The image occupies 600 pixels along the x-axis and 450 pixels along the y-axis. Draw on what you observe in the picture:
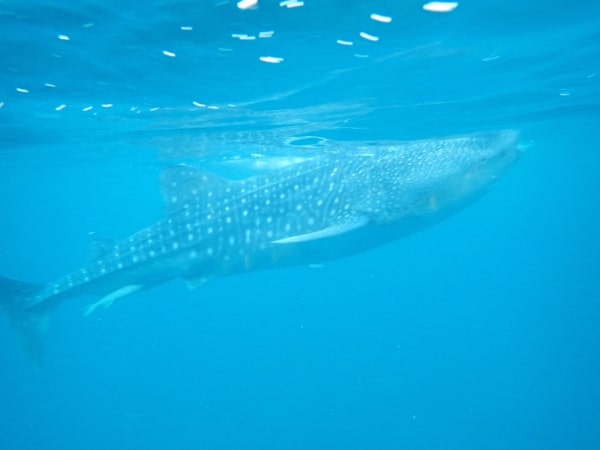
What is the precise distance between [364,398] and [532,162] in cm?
2689

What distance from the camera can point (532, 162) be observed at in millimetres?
43406

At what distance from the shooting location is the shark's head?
881 cm

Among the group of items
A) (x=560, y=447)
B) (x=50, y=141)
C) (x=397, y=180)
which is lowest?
(x=560, y=447)

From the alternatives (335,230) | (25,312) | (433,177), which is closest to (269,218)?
(335,230)

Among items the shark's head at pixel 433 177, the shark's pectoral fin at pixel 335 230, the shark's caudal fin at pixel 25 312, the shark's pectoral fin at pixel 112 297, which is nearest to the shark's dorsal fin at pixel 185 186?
the shark's pectoral fin at pixel 112 297

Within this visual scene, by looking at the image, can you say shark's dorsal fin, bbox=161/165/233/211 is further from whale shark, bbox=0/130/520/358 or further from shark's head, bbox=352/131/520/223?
shark's head, bbox=352/131/520/223

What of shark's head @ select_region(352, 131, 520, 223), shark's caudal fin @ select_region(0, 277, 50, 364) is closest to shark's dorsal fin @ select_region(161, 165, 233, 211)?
shark's caudal fin @ select_region(0, 277, 50, 364)

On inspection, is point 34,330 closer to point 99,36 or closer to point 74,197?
point 99,36

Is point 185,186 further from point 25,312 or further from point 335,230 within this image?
point 25,312

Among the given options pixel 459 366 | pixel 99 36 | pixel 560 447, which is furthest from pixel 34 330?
pixel 459 366

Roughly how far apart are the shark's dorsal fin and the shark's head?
315cm

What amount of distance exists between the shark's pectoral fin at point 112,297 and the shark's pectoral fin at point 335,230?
3001mm

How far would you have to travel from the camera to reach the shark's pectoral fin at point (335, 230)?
791cm

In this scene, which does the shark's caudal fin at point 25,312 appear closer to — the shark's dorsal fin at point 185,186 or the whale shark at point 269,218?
the whale shark at point 269,218
